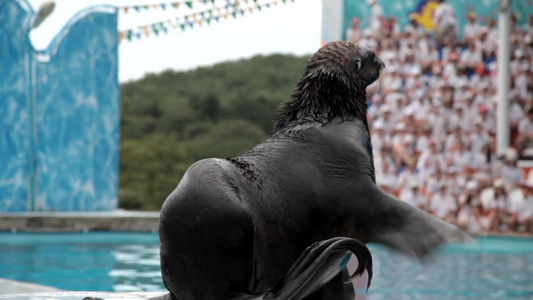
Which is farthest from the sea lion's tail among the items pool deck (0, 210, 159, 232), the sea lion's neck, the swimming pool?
pool deck (0, 210, 159, 232)

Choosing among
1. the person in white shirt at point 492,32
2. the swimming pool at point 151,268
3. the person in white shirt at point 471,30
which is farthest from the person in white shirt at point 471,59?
the swimming pool at point 151,268

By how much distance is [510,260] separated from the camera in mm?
9078

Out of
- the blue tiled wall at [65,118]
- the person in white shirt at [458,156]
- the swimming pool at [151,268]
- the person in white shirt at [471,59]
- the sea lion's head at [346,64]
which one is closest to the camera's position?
the sea lion's head at [346,64]

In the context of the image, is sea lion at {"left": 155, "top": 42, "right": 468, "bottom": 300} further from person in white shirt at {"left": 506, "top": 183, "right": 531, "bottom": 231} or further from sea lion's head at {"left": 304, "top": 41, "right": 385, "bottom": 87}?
person in white shirt at {"left": 506, "top": 183, "right": 531, "bottom": 231}

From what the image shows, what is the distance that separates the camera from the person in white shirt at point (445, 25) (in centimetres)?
1341

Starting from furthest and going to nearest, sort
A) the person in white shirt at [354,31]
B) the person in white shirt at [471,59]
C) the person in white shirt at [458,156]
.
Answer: the person in white shirt at [354,31]
the person in white shirt at [471,59]
the person in white shirt at [458,156]

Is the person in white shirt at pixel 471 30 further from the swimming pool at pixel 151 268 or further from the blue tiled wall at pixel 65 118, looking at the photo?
the blue tiled wall at pixel 65 118

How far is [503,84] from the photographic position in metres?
12.8

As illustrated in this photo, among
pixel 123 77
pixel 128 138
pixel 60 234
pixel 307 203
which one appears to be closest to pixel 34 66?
pixel 60 234

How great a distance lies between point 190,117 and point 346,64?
2797 centimetres

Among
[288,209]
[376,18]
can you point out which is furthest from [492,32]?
[288,209]

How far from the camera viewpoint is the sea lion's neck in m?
2.27

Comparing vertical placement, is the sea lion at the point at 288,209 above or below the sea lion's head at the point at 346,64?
below

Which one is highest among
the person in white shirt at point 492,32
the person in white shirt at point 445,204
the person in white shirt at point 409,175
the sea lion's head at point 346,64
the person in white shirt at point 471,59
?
the person in white shirt at point 492,32
